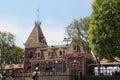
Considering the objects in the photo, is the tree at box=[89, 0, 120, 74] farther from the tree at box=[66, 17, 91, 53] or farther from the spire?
the spire

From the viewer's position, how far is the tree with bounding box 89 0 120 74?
1427 inches

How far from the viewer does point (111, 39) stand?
121ft

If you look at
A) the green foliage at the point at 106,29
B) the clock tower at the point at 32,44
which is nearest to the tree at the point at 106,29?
the green foliage at the point at 106,29

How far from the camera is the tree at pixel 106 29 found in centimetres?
3625

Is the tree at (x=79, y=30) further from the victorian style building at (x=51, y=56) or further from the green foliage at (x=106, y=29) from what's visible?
the green foliage at (x=106, y=29)

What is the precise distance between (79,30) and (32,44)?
1890 centimetres

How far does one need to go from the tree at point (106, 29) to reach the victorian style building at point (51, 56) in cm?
1675

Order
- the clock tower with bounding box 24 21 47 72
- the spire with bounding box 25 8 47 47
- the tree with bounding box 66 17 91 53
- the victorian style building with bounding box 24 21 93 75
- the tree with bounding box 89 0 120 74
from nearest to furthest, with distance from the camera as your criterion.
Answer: the tree with bounding box 89 0 120 74, the tree with bounding box 66 17 91 53, the victorian style building with bounding box 24 21 93 75, the clock tower with bounding box 24 21 47 72, the spire with bounding box 25 8 47 47

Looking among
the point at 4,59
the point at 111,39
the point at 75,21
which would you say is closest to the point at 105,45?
the point at 111,39

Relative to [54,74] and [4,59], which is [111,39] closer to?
[54,74]

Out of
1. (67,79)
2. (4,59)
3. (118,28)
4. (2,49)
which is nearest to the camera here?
(118,28)

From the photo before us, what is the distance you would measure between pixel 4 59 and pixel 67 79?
3271cm

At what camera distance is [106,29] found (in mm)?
36750

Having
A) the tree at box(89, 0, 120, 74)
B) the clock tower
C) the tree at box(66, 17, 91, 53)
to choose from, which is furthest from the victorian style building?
the tree at box(89, 0, 120, 74)
